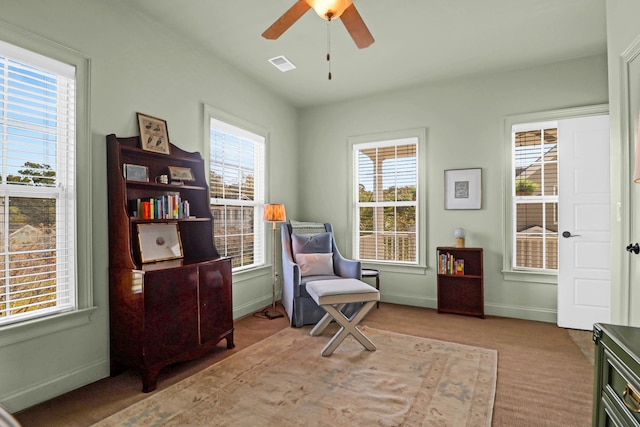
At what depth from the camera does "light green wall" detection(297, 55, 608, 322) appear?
11.9 ft

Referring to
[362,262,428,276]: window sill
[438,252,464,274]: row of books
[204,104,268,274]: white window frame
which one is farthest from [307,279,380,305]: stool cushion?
[362,262,428,276]: window sill

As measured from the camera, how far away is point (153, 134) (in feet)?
Result: 9.12

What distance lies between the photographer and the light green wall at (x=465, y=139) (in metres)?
3.63

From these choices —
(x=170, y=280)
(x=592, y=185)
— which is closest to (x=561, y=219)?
(x=592, y=185)

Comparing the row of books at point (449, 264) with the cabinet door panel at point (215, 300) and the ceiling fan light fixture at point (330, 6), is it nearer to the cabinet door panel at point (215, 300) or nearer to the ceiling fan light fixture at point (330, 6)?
the cabinet door panel at point (215, 300)

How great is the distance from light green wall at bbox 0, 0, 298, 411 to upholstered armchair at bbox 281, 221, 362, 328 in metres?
1.51

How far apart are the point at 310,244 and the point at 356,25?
98.7 inches

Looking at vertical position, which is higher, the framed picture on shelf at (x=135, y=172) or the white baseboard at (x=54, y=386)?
the framed picture on shelf at (x=135, y=172)

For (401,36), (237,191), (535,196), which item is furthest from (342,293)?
(535,196)

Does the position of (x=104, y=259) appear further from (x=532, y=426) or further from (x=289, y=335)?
(x=532, y=426)

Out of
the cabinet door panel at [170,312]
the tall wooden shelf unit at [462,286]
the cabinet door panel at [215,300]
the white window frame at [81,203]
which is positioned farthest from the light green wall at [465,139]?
the white window frame at [81,203]

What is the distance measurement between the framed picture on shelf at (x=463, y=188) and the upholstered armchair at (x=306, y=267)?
141 cm

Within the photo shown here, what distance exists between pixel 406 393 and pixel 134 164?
102 inches

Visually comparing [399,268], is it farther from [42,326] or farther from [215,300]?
[42,326]
